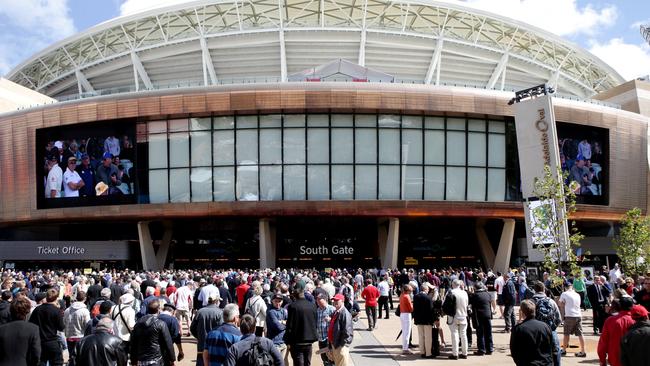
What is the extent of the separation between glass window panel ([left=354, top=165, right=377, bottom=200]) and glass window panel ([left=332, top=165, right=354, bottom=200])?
454 millimetres

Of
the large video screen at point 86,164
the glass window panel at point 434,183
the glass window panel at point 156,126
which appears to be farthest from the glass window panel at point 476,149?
the large video screen at point 86,164

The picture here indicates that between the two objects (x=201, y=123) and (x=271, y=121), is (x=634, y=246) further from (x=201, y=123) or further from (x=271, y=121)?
(x=201, y=123)

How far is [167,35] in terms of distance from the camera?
192ft

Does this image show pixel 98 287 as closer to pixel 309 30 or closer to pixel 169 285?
pixel 169 285

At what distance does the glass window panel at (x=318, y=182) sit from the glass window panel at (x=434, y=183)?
22.3 ft

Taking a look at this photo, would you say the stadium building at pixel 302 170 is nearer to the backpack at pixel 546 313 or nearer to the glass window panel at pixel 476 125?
the glass window panel at pixel 476 125

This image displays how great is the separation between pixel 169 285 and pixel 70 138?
29.0m

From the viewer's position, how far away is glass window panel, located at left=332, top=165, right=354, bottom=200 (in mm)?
43656

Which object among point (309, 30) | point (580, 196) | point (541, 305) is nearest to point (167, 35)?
point (309, 30)

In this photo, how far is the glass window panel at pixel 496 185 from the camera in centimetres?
4522

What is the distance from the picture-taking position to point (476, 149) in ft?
148

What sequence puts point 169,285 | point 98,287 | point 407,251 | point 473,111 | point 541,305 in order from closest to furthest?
point 541,305
point 98,287
point 169,285
point 473,111
point 407,251

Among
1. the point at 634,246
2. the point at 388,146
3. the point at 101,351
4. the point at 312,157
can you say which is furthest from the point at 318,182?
the point at 101,351

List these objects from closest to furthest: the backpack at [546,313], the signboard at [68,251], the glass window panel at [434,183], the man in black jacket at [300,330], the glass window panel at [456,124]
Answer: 1. the man in black jacket at [300,330]
2. the backpack at [546,313]
3. the glass window panel at [434,183]
4. the glass window panel at [456,124]
5. the signboard at [68,251]
